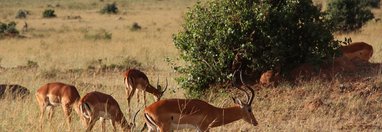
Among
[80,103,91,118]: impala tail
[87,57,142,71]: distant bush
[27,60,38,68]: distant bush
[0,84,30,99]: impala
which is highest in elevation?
[80,103,91,118]: impala tail

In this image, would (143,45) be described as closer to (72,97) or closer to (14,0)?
(72,97)

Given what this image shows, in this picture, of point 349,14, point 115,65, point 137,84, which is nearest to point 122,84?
point 137,84

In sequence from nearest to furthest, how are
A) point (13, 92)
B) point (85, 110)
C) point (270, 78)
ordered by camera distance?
point (85, 110)
point (270, 78)
point (13, 92)

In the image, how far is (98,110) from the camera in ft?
22.2

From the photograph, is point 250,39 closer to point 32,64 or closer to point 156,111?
point 156,111

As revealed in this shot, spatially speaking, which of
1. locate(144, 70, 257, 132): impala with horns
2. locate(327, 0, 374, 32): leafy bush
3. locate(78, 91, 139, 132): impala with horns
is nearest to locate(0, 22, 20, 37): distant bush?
locate(327, 0, 374, 32): leafy bush

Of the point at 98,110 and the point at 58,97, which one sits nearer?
the point at 98,110

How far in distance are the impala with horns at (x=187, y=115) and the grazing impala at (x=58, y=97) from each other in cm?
161

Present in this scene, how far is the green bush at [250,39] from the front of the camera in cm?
962

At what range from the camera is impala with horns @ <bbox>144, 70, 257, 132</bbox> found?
5.96 metres

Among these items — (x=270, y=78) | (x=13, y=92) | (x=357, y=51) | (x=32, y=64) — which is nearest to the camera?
(x=270, y=78)

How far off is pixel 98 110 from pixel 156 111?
3.52 feet

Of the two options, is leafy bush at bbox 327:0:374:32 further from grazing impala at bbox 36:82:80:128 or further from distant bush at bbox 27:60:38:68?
grazing impala at bbox 36:82:80:128

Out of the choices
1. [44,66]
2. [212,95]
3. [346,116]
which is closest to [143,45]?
[44,66]
